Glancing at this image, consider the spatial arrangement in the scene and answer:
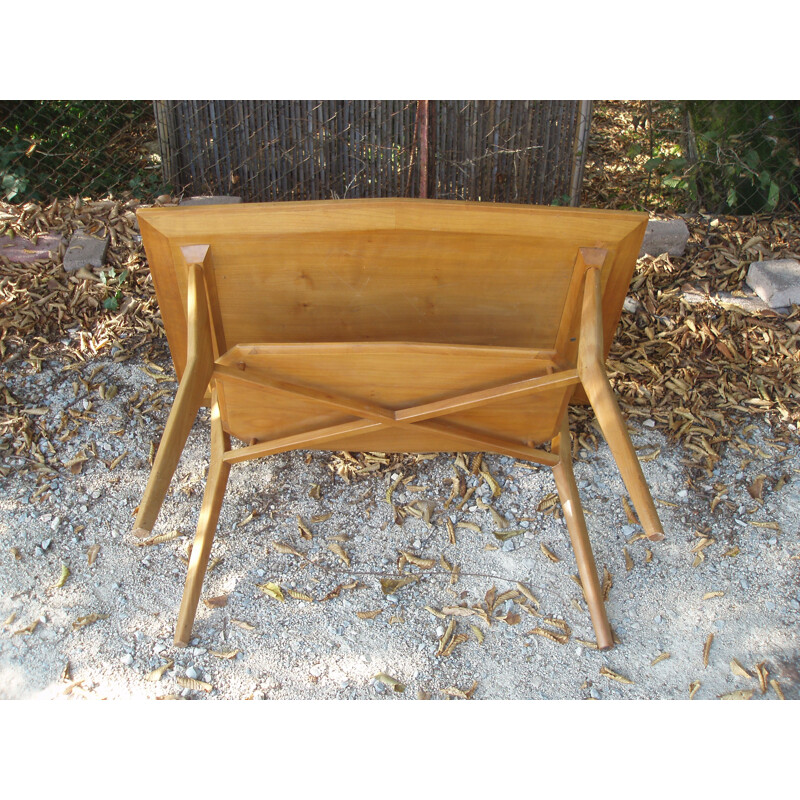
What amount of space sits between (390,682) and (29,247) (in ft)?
9.29

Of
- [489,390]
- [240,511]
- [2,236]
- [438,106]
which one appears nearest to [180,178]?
[2,236]

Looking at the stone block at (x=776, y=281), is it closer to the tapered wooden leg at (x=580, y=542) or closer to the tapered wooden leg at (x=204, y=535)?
the tapered wooden leg at (x=580, y=542)

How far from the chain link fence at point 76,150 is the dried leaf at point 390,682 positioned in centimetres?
290

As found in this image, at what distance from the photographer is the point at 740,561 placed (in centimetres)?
255

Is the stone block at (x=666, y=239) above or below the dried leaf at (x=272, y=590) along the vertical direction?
above

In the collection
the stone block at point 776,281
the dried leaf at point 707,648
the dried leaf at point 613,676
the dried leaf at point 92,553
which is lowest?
the dried leaf at point 613,676

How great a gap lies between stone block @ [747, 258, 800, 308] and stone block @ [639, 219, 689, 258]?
36cm

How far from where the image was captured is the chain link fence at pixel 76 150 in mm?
3895

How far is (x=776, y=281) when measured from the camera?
360 centimetres

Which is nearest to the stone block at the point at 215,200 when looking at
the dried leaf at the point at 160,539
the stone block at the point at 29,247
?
the stone block at the point at 29,247

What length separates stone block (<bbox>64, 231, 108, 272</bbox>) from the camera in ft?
11.7

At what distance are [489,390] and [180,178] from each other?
Result: 2.61 m

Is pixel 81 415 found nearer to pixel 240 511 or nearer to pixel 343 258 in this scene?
pixel 240 511

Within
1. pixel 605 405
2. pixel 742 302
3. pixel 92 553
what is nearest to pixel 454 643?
pixel 605 405
